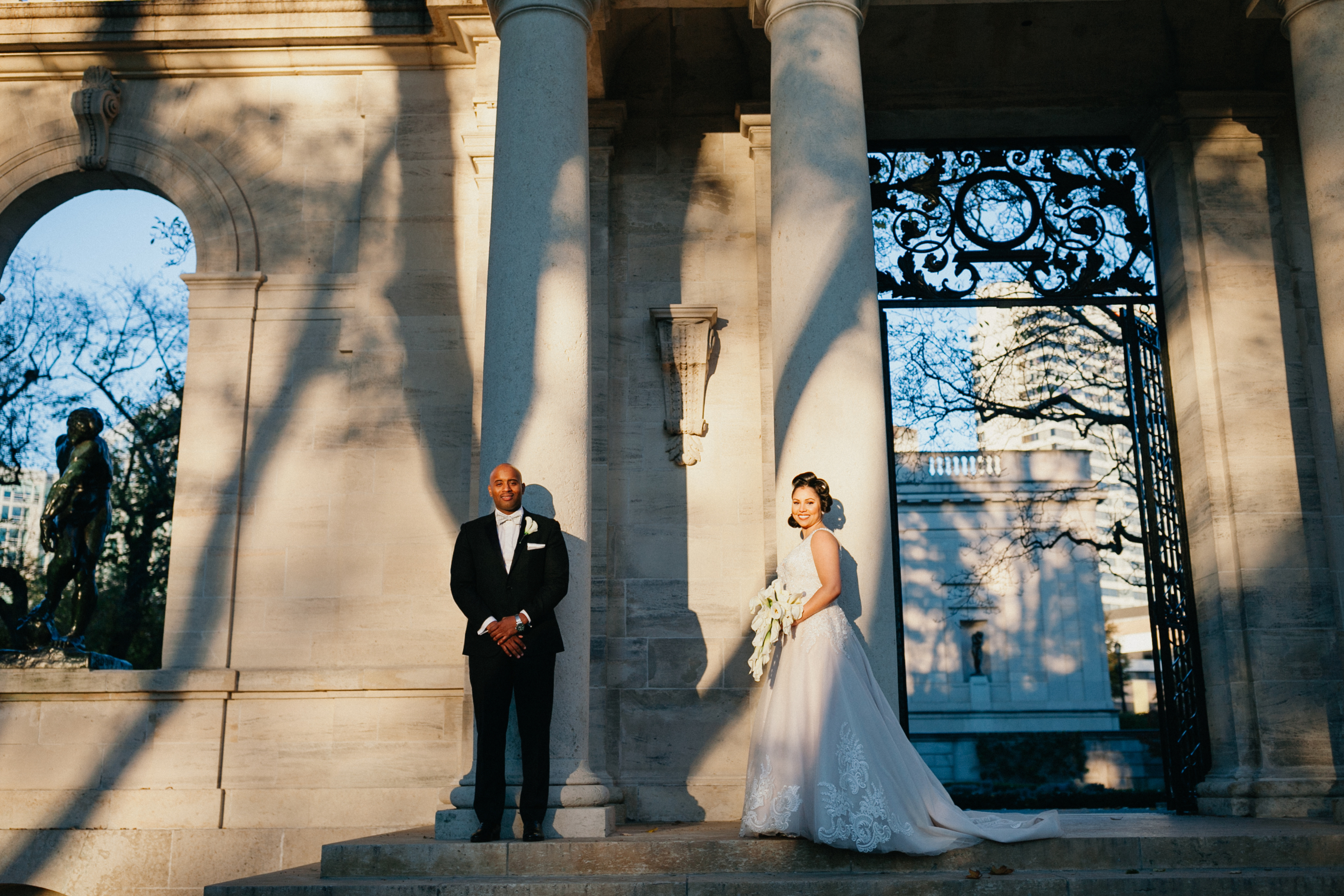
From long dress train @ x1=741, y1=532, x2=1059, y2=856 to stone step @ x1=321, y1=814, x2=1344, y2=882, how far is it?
0.11 metres

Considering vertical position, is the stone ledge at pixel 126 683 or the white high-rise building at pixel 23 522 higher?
the white high-rise building at pixel 23 522

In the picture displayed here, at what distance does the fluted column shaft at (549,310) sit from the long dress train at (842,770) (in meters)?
1.37

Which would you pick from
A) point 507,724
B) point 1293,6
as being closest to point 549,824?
point 507,724

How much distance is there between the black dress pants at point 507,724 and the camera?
8.00 m

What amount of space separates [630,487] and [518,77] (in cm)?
454

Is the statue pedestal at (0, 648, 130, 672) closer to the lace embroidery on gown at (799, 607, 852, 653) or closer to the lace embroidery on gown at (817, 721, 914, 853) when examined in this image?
the lace embroidery on gown at (799, 607, 852, 653)

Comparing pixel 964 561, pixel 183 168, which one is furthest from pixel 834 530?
pixel 964 561

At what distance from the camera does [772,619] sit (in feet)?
27.3

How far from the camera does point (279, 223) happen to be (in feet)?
43.2

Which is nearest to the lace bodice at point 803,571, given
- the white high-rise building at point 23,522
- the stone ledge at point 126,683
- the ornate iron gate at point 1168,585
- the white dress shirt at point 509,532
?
the white dress shirt at point 509,532

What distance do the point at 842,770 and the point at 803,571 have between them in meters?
1.51

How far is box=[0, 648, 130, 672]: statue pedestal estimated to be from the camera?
11820 mm

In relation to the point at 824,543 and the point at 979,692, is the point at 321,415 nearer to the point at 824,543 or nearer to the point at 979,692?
the point at 824,543

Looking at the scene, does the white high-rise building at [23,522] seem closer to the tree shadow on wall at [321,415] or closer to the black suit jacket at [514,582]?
the tree shadow on wall at [321,415]
